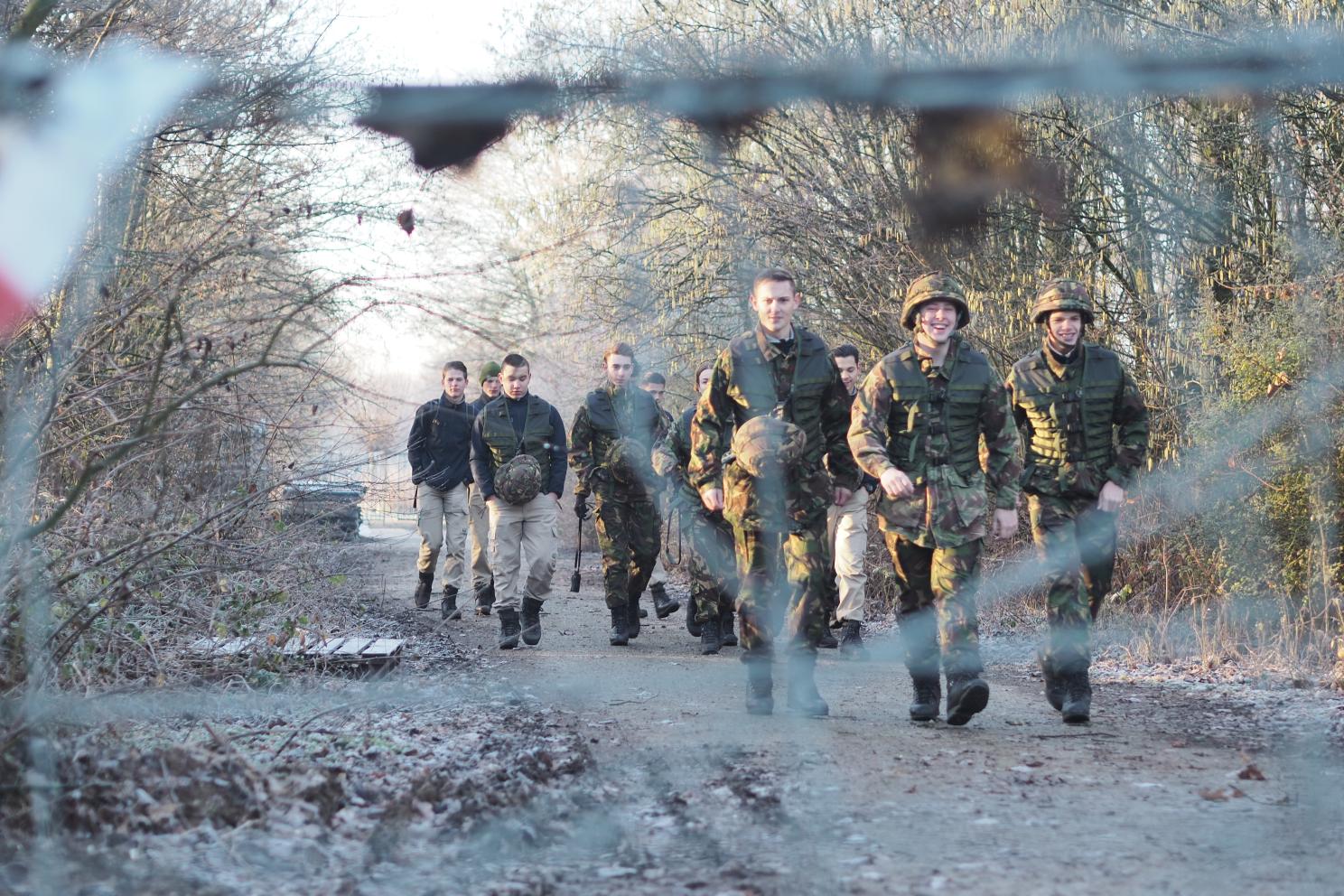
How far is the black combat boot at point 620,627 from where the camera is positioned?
10.9 metres

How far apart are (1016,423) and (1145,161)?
4868mm

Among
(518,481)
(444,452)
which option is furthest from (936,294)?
(444,452)

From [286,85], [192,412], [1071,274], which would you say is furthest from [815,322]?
[192,412]

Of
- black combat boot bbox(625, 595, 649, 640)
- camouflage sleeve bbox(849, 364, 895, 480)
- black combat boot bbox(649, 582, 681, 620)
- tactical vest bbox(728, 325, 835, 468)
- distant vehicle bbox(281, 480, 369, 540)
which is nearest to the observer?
camouflage sleeve bbox(849, 364, 895, 480)

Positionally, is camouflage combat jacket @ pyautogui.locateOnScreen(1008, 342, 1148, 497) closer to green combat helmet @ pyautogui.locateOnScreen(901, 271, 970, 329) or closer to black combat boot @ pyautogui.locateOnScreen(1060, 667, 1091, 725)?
green combat helmet @ pyautogui.locateOnScreen(901, 271, 970, 329)

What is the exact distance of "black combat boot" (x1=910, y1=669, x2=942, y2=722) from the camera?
23.1ft

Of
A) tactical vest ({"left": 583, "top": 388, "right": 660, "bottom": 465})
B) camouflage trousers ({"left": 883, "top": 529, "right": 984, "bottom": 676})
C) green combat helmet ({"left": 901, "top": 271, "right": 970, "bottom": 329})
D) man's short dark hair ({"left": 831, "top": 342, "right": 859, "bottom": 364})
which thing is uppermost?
man's short dark hair ({"left": 831, "top": 342, "right": 859, "bottom": 364})

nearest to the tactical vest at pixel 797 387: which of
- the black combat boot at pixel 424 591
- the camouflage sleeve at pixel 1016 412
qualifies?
the camouflage sleeve at pixel 1016 412

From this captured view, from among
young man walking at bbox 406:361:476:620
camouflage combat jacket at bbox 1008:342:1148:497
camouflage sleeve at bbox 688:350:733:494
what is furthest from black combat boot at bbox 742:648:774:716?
young man walking at bbox 406:361:476:620

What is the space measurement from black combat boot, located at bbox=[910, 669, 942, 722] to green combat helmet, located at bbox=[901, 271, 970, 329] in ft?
5.98

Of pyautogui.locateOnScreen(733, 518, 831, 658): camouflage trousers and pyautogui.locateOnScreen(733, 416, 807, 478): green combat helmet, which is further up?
pyautogui.locateOnScreen(733, 416, 807, 478): green combat helmet

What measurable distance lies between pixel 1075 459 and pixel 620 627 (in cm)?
465

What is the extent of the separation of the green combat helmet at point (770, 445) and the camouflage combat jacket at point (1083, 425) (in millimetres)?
1306

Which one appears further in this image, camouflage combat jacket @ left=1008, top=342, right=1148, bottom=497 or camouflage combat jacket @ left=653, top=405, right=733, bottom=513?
camouflage combat jacket @ left=653, top=405, right=733, bottom=513
